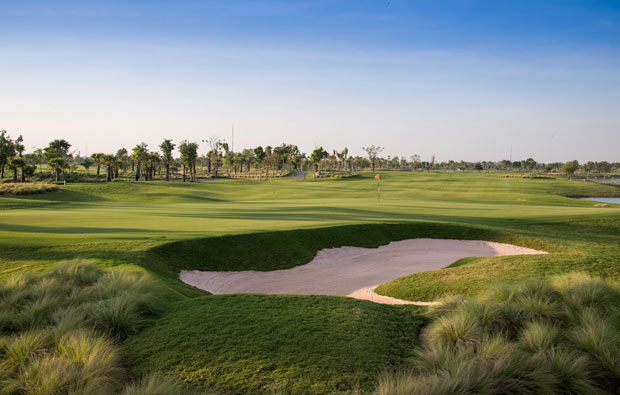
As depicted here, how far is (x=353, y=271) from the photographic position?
14.8 metres

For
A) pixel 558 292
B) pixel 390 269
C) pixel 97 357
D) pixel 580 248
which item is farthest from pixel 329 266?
pixel 97 357

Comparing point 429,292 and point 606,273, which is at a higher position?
point 606,273

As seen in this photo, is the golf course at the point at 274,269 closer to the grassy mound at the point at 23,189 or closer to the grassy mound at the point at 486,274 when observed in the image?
the grassy mound at the point at 486,274

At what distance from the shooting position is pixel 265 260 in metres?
14.5

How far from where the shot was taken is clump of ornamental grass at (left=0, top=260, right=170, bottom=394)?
454cm

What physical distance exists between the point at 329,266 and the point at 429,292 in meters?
5.45

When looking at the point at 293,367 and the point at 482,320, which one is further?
the point at 482,320

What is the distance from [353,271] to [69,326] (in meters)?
10.4

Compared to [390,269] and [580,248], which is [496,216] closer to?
[580,248]

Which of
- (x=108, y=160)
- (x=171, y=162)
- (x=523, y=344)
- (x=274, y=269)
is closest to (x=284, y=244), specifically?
(x=274, y=269)

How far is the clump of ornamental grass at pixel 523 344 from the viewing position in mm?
4633

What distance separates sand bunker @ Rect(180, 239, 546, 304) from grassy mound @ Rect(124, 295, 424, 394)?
408 centimetres

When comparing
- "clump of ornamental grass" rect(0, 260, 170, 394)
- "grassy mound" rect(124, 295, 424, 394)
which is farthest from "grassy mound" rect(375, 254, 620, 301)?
"clump of ornamental grass" rect(0, 260, 170, 394)

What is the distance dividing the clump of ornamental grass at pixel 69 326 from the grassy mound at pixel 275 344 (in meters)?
0.44
